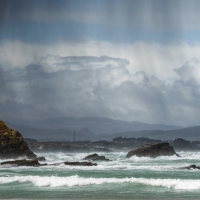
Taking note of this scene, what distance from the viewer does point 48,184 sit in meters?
35.5

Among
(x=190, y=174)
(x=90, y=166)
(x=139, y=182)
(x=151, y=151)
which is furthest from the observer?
(x=151, y=151)

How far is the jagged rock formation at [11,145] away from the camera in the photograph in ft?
230

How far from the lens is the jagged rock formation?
230ft

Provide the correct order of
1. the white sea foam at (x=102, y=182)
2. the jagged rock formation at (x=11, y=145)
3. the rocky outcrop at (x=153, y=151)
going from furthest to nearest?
the rocky outcrop at (x=153, y=151), the jagged rock formation at (x=11, y=145), the white sea foam at (x=102, y=182)

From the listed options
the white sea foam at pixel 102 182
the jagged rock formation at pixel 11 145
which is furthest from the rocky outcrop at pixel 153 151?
the white sea foam at pixel 102 182

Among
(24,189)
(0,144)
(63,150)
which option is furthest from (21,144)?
(63,150)

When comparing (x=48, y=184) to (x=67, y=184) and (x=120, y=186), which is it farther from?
(x=120, y=186)

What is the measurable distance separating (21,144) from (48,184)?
37282 mm

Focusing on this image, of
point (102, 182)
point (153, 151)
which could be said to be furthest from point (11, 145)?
point (102, 182)

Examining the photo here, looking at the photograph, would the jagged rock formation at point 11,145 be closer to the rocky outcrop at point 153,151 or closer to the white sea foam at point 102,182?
the rocky outcrop at point 153,151

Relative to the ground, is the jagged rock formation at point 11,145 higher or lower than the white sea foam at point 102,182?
higher

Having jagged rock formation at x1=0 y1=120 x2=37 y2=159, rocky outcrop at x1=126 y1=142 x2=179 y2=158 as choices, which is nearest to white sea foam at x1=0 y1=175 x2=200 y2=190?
jagged rock formation at x1=0 y1=120 x2=37 y2=159

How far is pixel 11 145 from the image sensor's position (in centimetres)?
7094

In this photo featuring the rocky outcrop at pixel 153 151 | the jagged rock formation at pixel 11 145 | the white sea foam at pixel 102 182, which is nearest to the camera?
the white sea foam at pixel 102 182
